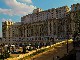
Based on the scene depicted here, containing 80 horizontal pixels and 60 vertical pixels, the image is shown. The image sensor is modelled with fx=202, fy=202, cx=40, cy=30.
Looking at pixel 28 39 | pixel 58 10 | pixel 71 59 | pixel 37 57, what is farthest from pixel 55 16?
pixel 71 59

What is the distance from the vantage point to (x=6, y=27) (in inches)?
6432

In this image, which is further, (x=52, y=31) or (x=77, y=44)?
(x=52, y=31)

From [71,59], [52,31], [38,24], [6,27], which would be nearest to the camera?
[71,59]

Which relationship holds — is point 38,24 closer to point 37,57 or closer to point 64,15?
point 64,15

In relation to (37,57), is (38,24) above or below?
above

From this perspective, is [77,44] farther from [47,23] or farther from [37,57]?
[47,23]

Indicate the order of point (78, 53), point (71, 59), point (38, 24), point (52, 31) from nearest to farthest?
point (78, 53) < point (71, 59) < point (52, 31) < point (38, 24)

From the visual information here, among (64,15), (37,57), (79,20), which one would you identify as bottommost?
(37,57)

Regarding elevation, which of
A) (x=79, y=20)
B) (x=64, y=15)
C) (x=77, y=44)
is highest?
(x=64, y=15)

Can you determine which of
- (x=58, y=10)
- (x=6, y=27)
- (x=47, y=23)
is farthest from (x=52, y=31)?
(x=6, y=27)

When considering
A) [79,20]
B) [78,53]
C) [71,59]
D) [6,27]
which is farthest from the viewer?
[6,27]

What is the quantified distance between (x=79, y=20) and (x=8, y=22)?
377 ft

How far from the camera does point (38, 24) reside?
143 m

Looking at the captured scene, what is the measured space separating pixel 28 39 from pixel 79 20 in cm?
8051
